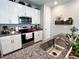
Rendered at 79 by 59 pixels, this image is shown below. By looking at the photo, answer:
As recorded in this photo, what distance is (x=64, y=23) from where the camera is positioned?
5.18 m

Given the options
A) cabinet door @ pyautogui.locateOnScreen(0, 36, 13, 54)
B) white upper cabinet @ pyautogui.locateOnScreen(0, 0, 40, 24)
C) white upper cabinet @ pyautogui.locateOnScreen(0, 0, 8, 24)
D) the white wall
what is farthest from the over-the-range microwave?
the white wall

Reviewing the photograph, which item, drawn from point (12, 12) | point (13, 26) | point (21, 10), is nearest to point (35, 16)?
point (21, 10)

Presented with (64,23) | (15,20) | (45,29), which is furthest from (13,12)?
(64,23)

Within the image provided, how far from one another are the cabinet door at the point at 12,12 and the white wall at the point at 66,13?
10.9 feet

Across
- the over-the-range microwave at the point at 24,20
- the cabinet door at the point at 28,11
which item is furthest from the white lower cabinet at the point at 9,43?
the cabinet door at the point at 28,11

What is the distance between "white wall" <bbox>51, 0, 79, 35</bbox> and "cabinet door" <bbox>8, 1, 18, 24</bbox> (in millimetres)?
3310

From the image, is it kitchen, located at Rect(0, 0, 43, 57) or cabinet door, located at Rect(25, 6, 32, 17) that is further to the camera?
cabinet door, located at Rect(25, 6, 32, 17)

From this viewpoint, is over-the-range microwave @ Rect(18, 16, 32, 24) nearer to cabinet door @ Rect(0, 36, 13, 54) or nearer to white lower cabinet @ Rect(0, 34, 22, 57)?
white lower cabinet @ Rect(0, 34, 22, 57)

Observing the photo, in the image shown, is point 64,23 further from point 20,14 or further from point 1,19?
point 1,19

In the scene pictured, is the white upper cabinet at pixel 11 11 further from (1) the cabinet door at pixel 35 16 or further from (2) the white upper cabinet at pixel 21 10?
(1) the cabinet door at pixel 35 16

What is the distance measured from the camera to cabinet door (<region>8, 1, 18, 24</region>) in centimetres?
304

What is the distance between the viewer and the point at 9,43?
9.03ft

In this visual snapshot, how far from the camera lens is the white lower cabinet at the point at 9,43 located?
257 centimetres

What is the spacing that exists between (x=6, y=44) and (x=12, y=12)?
1436mm
